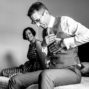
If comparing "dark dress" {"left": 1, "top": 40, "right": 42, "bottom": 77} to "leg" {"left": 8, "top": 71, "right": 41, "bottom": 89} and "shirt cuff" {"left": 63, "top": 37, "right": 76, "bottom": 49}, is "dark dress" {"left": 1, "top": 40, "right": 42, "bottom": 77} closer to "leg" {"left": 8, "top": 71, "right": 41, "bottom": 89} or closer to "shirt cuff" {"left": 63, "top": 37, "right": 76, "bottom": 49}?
"leg" {"left": 8, "top": 71, "right": 41, "bottom": 89}

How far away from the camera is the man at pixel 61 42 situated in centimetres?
147

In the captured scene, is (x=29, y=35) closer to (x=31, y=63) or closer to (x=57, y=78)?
(x=31, y=63)

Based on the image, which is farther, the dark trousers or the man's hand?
the man's hand

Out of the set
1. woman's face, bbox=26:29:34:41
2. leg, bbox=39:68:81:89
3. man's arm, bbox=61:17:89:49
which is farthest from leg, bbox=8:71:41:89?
woman's face, bbox=26:29:34:41

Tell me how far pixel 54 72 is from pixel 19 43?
268cm

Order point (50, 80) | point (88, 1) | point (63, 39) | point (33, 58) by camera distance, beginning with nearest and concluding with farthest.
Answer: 1. point (50, 80)
2. point (63, 39)
3. point (33, 58)
4. point (88, 1)

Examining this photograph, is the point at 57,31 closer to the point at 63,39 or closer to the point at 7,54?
the point at 63,39

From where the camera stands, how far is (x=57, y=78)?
1.38 m

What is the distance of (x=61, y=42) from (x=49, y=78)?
27 centimetres

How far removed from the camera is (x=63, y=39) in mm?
1500

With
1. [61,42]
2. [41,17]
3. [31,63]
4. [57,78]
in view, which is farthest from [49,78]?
[31,63]

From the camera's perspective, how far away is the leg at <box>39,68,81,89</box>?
51.9 inches

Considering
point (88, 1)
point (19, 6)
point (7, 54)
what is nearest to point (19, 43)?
point (7, 54)

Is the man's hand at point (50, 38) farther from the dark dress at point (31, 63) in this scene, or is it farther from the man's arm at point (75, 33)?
the dark dress at point (31, 63)
